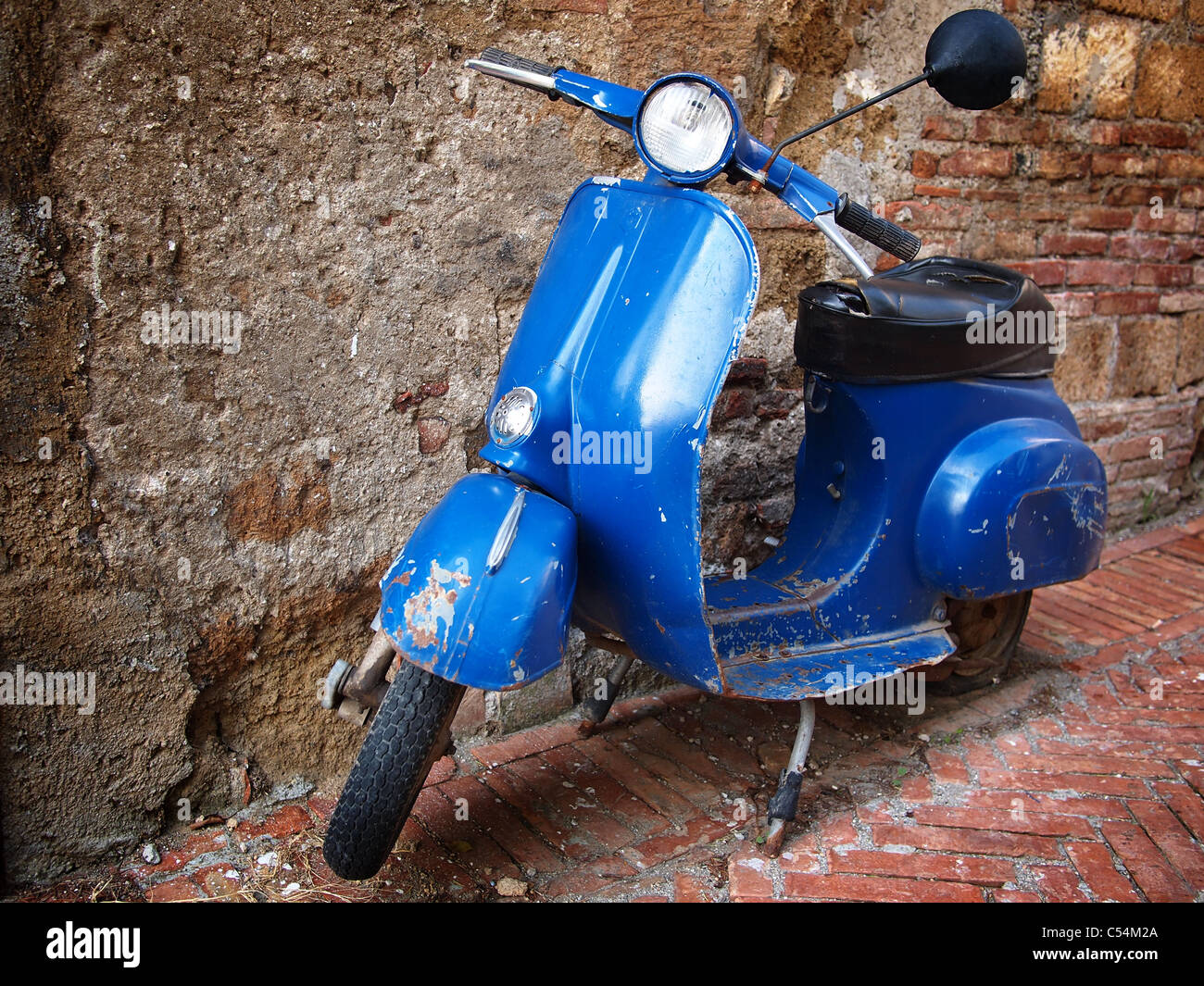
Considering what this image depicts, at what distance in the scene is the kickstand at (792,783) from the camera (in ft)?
6.97

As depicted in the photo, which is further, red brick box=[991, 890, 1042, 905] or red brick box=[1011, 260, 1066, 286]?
red brick box=[1011, 260, 1066, 286]

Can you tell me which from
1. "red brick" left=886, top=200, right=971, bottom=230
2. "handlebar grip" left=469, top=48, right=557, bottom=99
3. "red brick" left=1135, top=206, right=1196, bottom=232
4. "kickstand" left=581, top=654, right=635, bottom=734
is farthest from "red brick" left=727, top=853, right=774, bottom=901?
"red brick" left=1135, top=206, right=1196, bottom=232

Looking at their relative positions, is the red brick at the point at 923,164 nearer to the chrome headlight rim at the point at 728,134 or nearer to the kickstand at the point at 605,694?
the chrome headlight rim at the point at 728,134

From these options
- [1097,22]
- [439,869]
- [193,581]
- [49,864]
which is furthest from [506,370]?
[1097,22]

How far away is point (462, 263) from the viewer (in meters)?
2.29

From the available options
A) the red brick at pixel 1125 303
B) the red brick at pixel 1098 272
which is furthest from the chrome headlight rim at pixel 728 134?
the red brick at pixel 1125 303

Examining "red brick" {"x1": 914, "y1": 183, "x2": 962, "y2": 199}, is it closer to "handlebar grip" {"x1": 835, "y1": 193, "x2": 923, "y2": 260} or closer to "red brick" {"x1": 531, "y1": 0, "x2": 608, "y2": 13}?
"handlebar grip" {"x1": 835, "y1": 193, "x2": 923, "y2": 260}

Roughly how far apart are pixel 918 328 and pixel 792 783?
101 cm

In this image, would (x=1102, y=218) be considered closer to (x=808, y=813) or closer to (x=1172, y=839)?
(x=1172, y=839)

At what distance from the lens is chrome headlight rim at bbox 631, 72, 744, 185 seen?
173cm

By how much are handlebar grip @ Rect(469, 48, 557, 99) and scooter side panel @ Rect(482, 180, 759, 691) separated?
0.29 m

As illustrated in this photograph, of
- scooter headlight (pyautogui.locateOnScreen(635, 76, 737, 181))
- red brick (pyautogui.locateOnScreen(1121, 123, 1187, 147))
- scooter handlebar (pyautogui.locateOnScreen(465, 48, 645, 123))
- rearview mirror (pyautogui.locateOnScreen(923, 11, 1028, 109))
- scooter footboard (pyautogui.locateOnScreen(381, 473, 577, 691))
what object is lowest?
scooter footboard (pyautogui.locateOnScreen(381, 473, 577, 691))

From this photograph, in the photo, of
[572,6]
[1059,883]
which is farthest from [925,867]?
[572,6]
